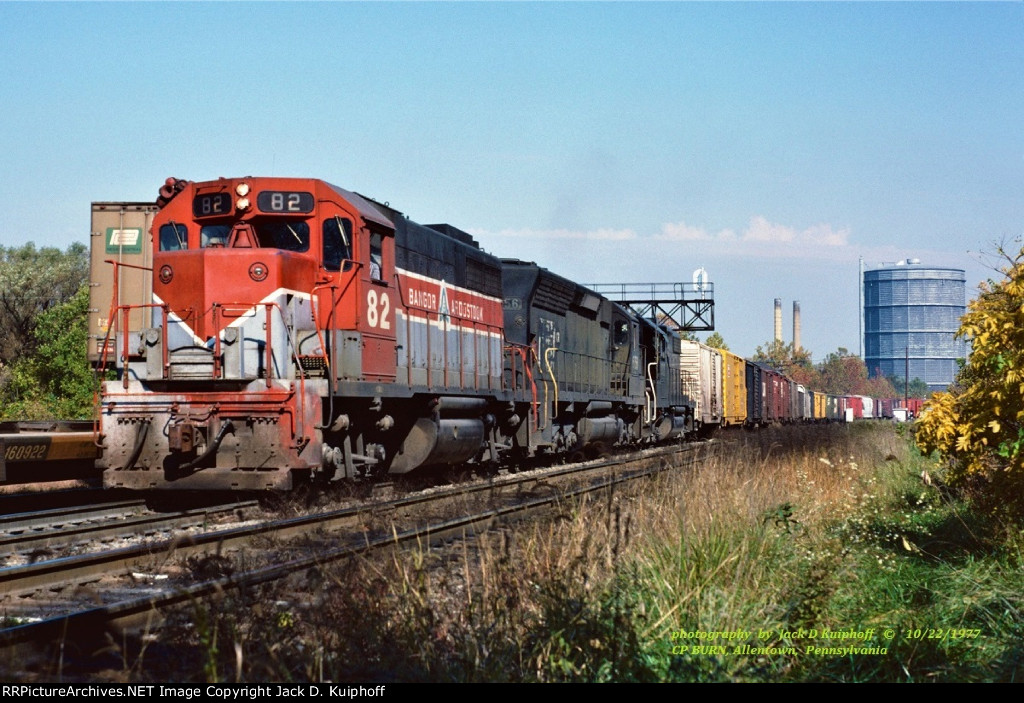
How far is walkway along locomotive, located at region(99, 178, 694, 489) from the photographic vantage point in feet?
35.0

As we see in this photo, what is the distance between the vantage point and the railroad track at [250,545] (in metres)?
5.64

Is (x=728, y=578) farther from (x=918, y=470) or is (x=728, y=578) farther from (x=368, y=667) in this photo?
(x=918, y=470)

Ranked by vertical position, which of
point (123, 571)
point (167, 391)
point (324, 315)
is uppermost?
point (324, 315)

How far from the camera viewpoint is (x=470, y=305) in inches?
612

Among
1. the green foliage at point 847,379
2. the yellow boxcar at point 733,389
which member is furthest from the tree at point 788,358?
the yellow boxcar at point 733,389

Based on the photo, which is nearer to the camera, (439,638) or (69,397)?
(439,638)

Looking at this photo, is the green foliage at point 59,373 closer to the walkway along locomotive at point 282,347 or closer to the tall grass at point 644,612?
the walkway along locomotive at point 282,347

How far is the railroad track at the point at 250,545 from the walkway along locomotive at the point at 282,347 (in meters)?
1.15

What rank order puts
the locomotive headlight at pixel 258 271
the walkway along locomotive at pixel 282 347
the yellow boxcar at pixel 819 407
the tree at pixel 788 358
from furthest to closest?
the tree at pixel 788 358 < the yellow boxcar at pixel 819 407 < the locomotive headlight at pixel 258 271 < the walkway along locomotive at pixel 282 347

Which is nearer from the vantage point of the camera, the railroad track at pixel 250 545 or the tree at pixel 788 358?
the railroad track at pixel 250 545

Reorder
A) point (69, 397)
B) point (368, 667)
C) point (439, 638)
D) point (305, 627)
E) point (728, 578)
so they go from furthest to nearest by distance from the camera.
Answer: point (69, 397) < point (728, 578) < point (305, 627) < point (439, 638) < point (368, 667)
